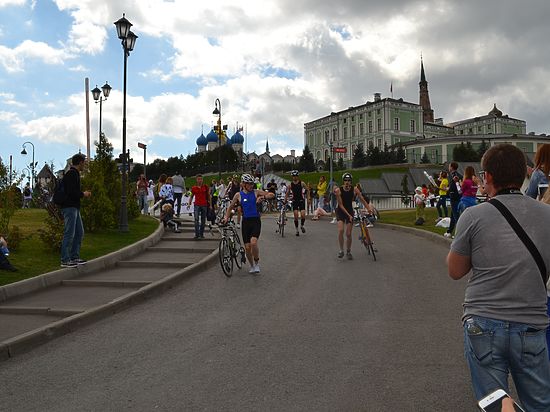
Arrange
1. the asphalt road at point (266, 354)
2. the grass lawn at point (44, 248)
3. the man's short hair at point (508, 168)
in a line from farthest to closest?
1. the grass lawn at point (44, 248)
2. the asphalt road at point (266, 354)
3. the man's short hair at point (508, 168)

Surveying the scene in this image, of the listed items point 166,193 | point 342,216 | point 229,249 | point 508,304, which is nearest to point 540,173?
point 508,304

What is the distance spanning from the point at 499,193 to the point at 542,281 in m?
0.50

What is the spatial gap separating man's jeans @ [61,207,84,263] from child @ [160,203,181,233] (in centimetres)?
679

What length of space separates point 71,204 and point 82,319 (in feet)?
11.5

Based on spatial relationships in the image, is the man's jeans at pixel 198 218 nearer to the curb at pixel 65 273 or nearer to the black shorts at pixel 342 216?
the curb at pixel 65 273

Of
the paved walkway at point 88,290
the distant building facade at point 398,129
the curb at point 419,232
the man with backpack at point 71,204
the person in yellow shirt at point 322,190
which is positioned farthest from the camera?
the distant building facade at point 398,129

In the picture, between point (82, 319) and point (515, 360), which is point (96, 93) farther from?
point (515, 360)

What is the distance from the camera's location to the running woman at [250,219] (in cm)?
1100

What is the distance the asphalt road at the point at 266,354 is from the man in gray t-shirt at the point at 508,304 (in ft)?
5.90

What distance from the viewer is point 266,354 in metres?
5.87

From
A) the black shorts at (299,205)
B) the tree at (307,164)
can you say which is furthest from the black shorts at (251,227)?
the tree at (307,164)

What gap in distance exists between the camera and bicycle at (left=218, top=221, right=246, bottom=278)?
11092 mm

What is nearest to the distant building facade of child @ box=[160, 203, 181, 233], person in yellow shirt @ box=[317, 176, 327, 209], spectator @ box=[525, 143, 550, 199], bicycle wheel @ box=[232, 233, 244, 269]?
person in yellow shirt @ box=[317, 176, 327, 209]

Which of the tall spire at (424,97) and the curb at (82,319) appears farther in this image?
the tall spire at (424,97)
